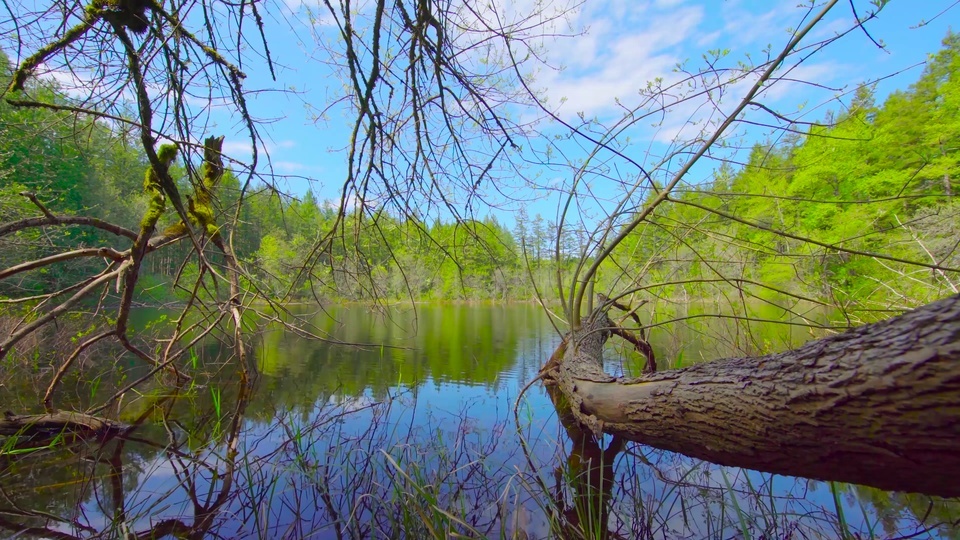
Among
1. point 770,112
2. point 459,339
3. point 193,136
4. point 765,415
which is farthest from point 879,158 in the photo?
point 193,136

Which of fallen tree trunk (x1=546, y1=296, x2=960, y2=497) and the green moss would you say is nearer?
fallen tree trunk (x1=546, y1=296, x2=960, y2=497)

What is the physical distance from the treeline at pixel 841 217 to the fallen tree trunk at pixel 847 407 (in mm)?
333

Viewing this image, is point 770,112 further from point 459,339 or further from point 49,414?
point 459,339

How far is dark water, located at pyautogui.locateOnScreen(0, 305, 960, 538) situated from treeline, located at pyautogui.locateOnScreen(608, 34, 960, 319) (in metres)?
1.11

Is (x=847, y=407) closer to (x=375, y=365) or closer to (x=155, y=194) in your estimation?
(x=155, y=194)

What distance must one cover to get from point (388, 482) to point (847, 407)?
2.08 metres

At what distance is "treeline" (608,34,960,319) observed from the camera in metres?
1.84

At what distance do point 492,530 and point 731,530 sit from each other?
109 centimetres

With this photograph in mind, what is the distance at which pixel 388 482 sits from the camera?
7.38 feet

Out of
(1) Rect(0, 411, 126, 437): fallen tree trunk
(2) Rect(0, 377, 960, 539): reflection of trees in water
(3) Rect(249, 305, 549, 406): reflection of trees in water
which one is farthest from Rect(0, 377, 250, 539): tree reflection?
(3) Rect(249, 305, 549, 406): reflection of trees in water

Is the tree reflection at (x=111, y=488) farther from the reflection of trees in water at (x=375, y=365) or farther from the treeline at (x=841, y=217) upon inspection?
the treeline at (x=841, y=217)

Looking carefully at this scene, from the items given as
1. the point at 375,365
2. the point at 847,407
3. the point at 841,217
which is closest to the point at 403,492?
the point at 847,407

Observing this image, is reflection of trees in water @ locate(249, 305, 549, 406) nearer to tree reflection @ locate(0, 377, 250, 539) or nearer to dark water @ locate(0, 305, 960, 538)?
dark water @ locate(0, 305, 960, 538)

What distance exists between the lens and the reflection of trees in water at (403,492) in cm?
181
